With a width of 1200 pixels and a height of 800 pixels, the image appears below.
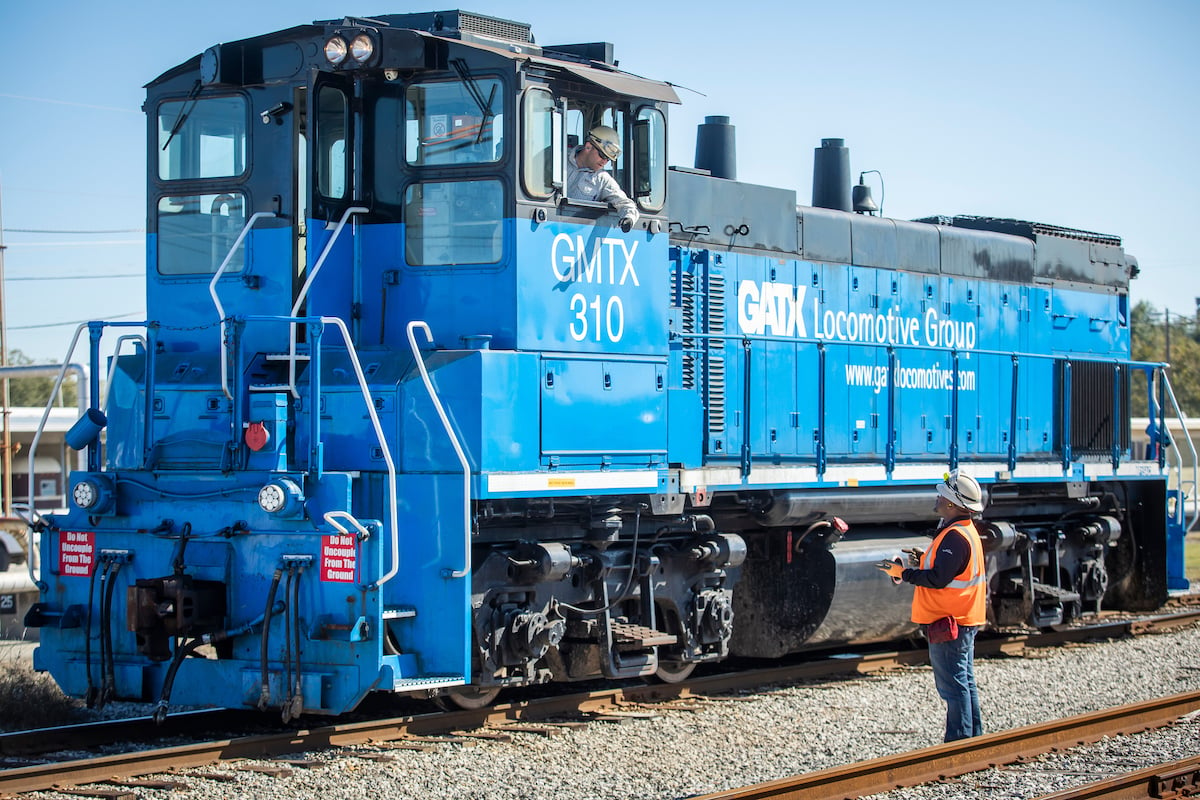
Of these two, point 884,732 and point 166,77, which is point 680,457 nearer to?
point 884,732

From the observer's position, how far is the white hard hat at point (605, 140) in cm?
783

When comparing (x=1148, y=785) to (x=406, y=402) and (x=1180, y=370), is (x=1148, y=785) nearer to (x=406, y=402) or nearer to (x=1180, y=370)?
(x=406, y=402)

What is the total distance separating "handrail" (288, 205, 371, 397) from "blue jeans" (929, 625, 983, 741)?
3631mm

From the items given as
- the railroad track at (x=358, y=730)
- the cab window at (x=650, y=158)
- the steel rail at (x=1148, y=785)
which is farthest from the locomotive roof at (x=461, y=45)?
the steel rail at (x=1148, y=785)

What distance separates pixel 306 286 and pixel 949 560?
367cm

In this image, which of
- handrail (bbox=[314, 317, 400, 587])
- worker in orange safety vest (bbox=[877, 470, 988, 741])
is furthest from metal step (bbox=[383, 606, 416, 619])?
worker in orange safety vest (bbox=[877, 470, 988, 741])

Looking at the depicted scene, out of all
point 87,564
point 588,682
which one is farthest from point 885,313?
point 87,564

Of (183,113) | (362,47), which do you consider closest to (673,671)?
(362,47)

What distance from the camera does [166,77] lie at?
8.05 metres

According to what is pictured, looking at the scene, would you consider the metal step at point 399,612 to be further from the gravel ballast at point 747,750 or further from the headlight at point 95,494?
the headlight at point 95,494

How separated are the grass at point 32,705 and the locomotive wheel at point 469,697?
7.32ft

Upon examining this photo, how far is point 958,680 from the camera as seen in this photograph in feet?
23.6

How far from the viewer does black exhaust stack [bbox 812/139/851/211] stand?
469 inches

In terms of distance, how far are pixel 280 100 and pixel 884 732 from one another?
16.4ft
